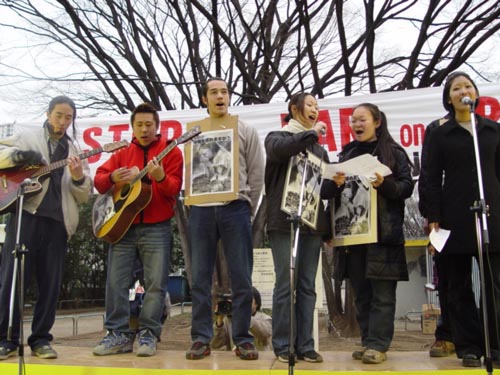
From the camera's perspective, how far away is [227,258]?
373cm

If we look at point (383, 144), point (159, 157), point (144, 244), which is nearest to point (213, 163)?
point (159, 157)

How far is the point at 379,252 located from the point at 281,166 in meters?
0.87

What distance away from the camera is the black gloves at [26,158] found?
156 inches

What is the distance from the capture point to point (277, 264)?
355 cm

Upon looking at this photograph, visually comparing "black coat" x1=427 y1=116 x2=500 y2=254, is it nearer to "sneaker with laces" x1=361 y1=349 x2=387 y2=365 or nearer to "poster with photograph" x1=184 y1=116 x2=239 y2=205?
"sneaker with laces" x1=361 y1=349 x2=387 y2=365

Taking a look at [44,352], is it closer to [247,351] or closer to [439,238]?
[247,351]

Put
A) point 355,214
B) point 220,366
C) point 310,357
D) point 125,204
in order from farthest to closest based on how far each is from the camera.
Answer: point 125,204 < point 355,214 < point 310,357 < point 220,366

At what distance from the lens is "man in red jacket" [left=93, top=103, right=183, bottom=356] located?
3.86m

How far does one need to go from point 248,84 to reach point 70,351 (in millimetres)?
6619

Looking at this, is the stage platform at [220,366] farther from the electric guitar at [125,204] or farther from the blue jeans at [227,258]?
the electric guitar at [125,204]

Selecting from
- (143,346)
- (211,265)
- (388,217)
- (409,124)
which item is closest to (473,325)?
(388,217)

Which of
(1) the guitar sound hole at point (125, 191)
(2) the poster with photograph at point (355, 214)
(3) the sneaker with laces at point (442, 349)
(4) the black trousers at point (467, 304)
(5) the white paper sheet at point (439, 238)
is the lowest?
(3) the sneaker with laces at point (442, 349)

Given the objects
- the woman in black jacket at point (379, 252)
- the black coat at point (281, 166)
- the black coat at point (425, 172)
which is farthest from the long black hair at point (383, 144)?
the black coat at point (281, 166)

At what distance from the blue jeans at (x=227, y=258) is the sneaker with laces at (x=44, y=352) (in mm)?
1003
